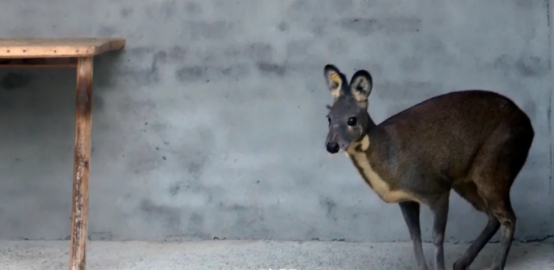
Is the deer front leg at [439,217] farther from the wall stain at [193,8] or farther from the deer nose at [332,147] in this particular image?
the wall stain at [193,8]

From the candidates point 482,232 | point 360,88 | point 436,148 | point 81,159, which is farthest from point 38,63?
point 482,232

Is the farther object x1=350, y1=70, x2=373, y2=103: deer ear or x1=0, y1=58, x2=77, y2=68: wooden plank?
x1=0, y1=58, x2=77, y2=68: wooden plank

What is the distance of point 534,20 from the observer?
636cm

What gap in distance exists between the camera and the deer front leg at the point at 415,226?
5547mm

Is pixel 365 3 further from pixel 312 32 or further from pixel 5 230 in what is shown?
pixel 5 230

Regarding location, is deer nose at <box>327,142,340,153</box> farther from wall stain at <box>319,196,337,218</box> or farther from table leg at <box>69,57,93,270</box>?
wall stain at <box>319,196,337,218</box>

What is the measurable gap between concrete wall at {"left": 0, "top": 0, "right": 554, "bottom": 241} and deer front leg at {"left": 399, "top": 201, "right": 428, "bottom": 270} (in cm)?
90

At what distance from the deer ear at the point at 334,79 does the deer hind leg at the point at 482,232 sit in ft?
3.51

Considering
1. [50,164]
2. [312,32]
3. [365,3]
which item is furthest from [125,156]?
[365,3]

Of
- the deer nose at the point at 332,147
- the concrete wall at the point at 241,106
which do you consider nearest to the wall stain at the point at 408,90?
the concrete wall at the point at 241,106

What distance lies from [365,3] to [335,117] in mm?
1556

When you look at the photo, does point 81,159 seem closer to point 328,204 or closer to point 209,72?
point 209,72

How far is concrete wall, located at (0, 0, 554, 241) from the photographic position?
6414 millimetres

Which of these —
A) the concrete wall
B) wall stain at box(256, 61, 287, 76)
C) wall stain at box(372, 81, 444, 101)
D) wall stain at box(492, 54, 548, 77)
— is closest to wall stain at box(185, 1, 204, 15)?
the concrete wall
